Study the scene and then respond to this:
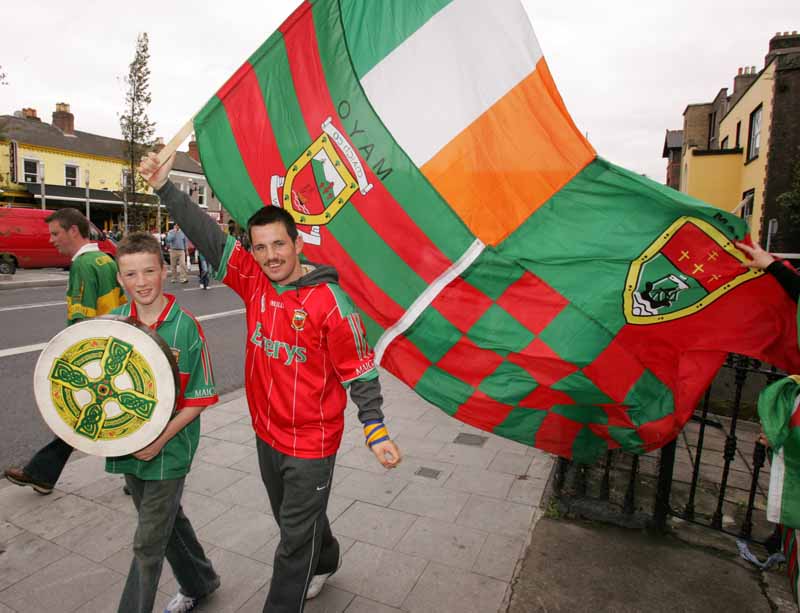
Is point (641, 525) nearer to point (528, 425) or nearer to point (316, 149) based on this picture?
point (528, 425)

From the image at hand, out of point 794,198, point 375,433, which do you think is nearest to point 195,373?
point 375,433

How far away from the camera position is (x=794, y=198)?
53.6 ft

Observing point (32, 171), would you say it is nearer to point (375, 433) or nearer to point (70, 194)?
point (70, 194)

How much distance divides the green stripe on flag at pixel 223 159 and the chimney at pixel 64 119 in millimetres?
45217

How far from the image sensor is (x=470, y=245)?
2576mm

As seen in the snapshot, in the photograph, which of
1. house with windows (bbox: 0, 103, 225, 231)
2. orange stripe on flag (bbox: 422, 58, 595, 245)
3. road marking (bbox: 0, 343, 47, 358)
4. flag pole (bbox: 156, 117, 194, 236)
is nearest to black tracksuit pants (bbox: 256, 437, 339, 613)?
orange stripe on flag (bbox: 422, 58, 595, 245)

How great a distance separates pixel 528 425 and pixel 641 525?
162 cm

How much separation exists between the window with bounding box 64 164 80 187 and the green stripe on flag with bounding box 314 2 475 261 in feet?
140

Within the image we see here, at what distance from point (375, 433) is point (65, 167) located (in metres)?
43.8

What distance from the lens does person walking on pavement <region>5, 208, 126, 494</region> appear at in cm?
372

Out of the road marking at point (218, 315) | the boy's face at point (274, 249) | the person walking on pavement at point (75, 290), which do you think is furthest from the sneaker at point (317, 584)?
the road marking at point (218, 315)

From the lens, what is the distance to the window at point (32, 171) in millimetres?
35656

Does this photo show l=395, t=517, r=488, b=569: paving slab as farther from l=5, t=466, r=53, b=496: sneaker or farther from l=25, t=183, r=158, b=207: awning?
l=25, t=183, r=158, b=207: awning

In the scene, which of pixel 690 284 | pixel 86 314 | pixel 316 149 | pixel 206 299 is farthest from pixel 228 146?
pixel 206 299
